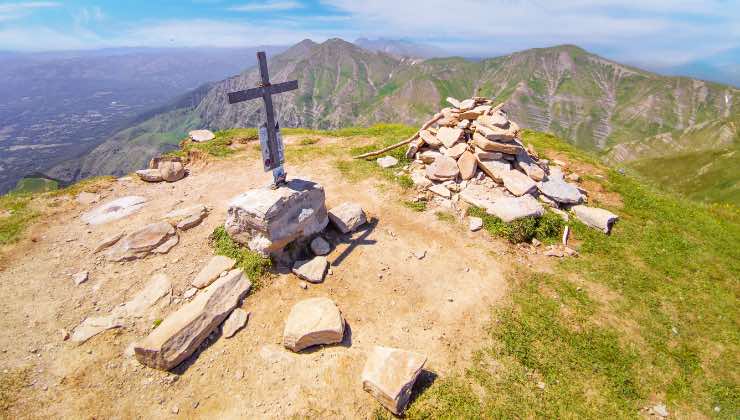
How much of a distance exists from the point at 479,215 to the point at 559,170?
23.6 feet

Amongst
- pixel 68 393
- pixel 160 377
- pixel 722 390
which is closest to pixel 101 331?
pixel 68 393

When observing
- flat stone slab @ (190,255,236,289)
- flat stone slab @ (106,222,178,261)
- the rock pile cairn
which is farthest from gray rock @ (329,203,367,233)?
flat stone slab @ (106,222,178,261)

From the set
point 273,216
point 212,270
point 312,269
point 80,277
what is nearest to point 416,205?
point 312,269

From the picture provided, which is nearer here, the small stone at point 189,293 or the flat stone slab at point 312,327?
the flat stone slab at point 312,327

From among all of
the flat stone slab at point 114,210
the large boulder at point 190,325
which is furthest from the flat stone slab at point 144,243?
the large boulder at point 190,325

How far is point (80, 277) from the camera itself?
400 inches

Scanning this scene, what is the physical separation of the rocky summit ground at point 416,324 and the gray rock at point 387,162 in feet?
13.5

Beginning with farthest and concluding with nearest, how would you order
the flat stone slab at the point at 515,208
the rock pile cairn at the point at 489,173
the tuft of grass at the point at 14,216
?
the rock pile cairn at the point at 489,173
the flat stone slab at the point at 515,208
the tuft of grass at the point at 14,216

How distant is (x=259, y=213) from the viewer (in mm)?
10258

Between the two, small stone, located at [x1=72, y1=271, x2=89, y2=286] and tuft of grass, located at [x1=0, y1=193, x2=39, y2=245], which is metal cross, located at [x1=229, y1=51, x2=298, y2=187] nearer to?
small stone, located at [x1=72, y1=271, x2=89, y2=286]

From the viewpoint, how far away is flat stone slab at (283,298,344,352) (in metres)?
8.36

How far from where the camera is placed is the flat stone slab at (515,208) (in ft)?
43.7

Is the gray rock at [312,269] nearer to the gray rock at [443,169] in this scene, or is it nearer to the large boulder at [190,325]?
the large boulder at [190,325]

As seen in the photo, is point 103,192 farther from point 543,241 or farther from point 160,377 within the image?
point 543,241
